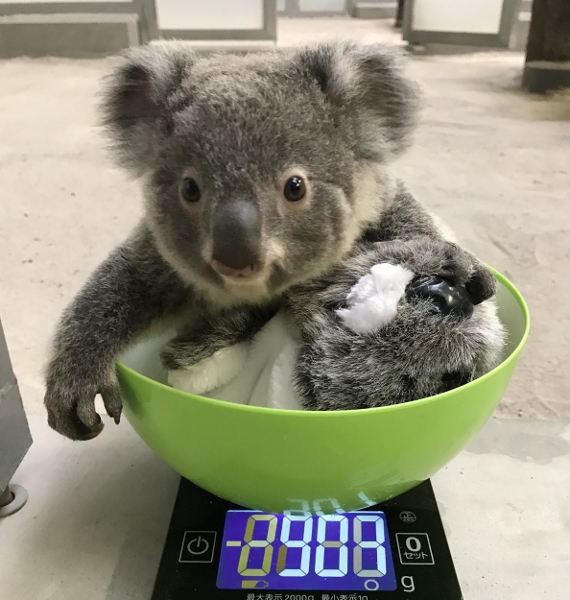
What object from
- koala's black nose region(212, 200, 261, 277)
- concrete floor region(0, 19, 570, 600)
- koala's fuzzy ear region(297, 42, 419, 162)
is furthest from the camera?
concrete floor region(0, 19, 570, 600)

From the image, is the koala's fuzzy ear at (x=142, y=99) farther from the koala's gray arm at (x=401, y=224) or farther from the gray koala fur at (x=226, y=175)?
the koala's gray arm at (x=401, y=224)

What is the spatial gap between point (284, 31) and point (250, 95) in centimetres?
382

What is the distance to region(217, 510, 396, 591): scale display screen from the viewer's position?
2.31 ft

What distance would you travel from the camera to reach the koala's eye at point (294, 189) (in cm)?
→ 60

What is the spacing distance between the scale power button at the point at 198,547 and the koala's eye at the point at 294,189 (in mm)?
422

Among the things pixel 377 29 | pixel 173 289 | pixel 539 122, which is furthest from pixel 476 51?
pixel 173 289

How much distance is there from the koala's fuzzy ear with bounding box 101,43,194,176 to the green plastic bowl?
9.8 inches

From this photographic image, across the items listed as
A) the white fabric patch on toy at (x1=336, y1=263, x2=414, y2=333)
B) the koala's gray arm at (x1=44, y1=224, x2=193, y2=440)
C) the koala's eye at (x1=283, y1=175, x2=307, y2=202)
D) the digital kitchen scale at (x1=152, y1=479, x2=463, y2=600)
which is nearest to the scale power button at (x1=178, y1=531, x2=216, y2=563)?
the digital kitchen scale at (x1=152, y1=479, x2=463, y2=600)

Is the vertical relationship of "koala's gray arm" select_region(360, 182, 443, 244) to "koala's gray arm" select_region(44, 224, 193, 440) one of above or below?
above

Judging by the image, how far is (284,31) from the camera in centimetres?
412

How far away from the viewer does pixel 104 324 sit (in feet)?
2.42

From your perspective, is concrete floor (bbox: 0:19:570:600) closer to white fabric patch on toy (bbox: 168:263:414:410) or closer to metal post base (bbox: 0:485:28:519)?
metal post base (bbox: 0:485:28:519)

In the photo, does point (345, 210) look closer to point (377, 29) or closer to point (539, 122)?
point (539, 122)

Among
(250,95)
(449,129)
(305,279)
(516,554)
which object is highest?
(250,95)
